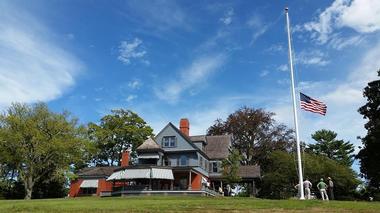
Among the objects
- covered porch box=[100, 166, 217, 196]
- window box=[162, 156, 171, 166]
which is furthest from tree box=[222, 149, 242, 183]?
window box=[162, 156, 171, 166]

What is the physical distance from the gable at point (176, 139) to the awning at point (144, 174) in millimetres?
5632

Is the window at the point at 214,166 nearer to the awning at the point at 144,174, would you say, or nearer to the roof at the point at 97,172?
the awning at the point at 144,174

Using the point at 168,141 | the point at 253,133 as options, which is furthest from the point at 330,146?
the point at 168,141

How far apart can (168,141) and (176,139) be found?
1.17 meters

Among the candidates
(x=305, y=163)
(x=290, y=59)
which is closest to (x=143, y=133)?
(x=305, y=163)

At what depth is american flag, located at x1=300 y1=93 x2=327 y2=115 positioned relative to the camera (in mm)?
28584

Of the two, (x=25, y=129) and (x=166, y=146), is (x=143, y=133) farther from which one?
(x=25, y=129)

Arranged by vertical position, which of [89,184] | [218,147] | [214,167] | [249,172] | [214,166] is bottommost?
[89,184]

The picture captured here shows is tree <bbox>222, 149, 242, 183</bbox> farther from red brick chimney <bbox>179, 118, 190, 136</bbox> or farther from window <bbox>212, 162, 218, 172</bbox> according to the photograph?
red brick chimney <bbox>179, 118, 190, 136</bbox>

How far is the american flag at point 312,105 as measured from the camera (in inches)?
1125

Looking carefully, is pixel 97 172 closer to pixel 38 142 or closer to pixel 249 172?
pixel 38 142

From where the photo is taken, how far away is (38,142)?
52938mm

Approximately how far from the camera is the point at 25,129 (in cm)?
5244

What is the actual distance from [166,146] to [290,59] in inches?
1175
